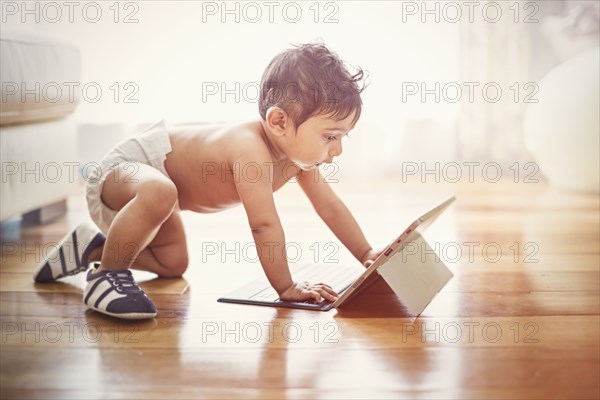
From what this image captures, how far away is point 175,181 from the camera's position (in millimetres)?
1260

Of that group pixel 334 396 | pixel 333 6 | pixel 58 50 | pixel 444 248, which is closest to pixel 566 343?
A: pixel 334 396

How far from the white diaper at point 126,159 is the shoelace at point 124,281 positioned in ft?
0.59

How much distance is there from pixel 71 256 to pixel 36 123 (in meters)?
0.51

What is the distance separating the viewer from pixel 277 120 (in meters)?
1.13

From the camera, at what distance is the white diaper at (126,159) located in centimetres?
124

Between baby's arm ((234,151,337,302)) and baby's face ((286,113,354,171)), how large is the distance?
54 millimetres

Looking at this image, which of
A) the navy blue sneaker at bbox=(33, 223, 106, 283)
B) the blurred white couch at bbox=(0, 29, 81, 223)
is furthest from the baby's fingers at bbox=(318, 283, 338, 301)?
the blurred white couch at bbox=(0, 29, 81, 223)

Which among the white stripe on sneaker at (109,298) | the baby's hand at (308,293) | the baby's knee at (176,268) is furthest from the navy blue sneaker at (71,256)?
the baby's hand at (308,293)

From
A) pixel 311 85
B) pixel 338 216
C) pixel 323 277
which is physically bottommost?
pixel 323 277

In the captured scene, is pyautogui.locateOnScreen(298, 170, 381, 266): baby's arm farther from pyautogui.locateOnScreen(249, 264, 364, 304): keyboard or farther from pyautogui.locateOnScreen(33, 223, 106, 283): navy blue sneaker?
pyautogui.locateOnScreen(33, 223, 106, 283): navy blue sneaker

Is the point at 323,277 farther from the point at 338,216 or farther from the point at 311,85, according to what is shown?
the point at 311,85

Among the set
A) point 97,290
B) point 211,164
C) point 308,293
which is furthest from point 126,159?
point 308,293

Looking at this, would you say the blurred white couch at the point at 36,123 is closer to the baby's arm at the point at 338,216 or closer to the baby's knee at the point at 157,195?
the baby's knee at the point at 157,195

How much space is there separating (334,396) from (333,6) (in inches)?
74.7
